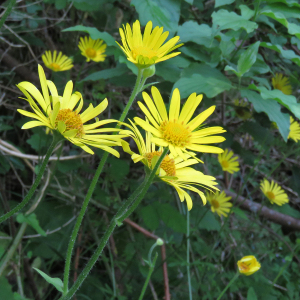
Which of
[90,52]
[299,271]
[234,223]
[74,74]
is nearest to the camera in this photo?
[90,52]

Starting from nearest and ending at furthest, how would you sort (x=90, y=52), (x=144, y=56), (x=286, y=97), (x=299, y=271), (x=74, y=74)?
(x=144, y=56)
(x=286, y=97)
(x=90, y=52)
(x=299, y=271)
(x=74, y=74)

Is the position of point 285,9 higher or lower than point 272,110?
higher

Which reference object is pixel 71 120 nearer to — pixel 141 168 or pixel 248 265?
pixel 248 265

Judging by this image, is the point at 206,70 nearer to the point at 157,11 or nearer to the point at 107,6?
the point at 157,11

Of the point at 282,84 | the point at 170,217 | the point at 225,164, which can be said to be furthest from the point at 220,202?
the point at 282,84

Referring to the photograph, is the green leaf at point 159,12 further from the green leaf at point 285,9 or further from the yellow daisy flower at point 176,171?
the yellow daisy flower at point 176,171

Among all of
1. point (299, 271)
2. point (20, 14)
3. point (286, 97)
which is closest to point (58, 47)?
point (20, 14)

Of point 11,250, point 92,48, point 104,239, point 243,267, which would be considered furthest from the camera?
point 92,48

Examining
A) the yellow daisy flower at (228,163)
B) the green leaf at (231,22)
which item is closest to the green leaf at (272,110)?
the green leaf at (231,22)
